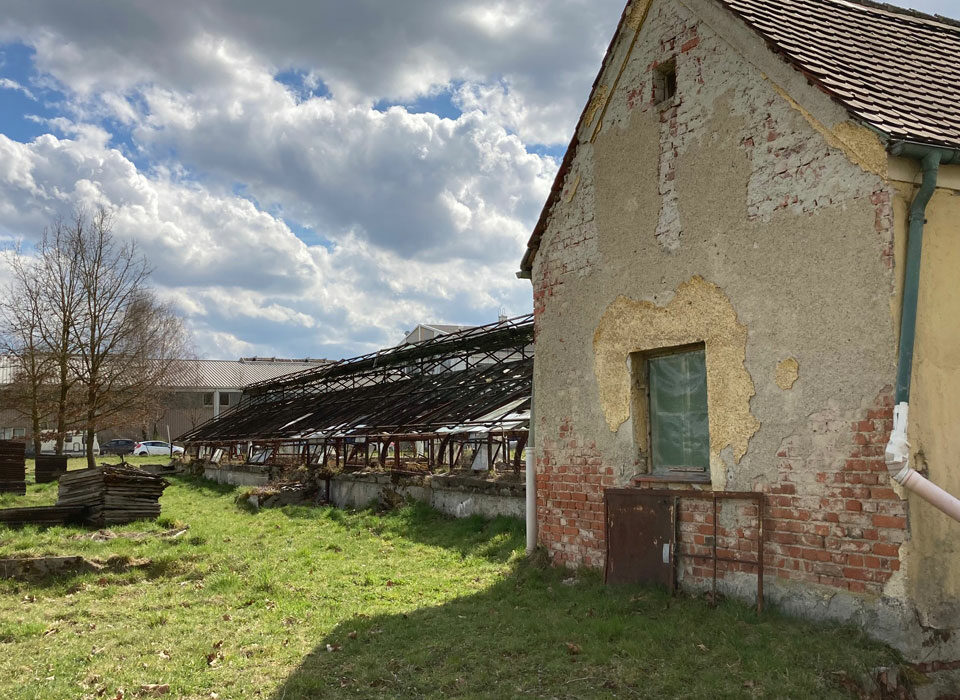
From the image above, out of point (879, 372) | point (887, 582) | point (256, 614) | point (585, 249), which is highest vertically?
point (585, 249)

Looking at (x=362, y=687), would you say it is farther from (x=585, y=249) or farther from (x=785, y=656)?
(x=585, y=249)

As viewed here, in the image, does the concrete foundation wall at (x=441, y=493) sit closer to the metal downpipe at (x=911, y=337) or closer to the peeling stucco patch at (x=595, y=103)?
the peeling stucco patch at (x=595, y=103)

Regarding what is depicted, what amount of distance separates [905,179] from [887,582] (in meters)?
2.94

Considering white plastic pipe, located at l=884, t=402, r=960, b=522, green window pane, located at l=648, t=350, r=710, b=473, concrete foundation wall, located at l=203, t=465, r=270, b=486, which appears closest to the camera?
white plastic pipe, located at l=884, t=402, r=960, b=522

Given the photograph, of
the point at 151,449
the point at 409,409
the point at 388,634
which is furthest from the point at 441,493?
the point at 151,449

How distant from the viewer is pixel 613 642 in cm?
604

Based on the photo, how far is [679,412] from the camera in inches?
287

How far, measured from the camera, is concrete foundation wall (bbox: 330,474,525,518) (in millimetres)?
11942

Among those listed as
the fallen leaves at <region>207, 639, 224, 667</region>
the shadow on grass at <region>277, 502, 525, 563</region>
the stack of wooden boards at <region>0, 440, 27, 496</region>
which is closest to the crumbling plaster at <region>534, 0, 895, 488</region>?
the shadow on grass at <region>277, 502, 525, 563</region>

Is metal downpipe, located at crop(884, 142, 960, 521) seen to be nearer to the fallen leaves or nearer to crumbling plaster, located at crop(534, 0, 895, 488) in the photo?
crumbling plaster, located at crop(534, 0, 895, 488)

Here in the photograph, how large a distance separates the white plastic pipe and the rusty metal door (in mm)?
2070

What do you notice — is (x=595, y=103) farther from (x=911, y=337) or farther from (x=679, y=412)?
(x=911, y=337)

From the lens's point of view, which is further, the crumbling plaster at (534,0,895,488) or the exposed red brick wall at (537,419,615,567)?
the exposed red brick wall at (537,419,615,567)

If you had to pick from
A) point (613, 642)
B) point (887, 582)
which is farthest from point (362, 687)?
point (887, 582)
